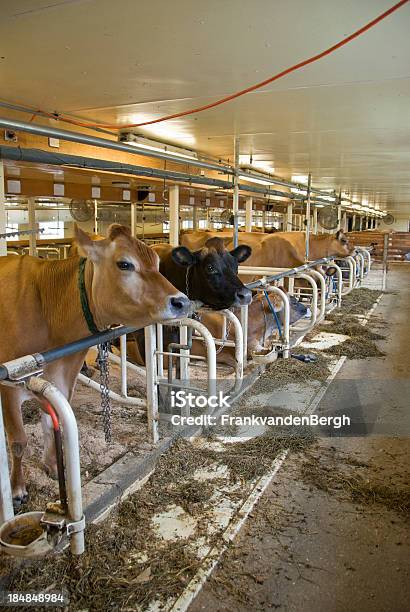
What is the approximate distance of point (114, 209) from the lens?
13.3 m

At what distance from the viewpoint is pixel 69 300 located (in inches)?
96.4

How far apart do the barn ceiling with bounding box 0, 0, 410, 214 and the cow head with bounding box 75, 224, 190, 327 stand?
869 mm

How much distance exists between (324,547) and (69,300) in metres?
1.75

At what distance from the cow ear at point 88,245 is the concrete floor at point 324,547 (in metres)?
1.53

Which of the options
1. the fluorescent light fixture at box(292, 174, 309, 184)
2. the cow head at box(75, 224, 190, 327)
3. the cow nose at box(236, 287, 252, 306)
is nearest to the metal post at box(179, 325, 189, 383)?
the cow nose at box(236, 287, 252, 306)

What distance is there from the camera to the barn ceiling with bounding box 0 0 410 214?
1.88 m

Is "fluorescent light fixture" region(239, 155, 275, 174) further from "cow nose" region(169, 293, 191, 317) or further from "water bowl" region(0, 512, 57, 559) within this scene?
"water bowl" region(0, 512, 57, 559)

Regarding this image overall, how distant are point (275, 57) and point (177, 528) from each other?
2.41 m

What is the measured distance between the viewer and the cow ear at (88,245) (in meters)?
2.23

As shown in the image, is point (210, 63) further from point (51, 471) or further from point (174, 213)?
point (174, 213)

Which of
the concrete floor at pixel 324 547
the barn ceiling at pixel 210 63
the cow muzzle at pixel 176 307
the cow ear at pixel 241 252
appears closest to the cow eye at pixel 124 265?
the cow muzzle at pixel 176 307

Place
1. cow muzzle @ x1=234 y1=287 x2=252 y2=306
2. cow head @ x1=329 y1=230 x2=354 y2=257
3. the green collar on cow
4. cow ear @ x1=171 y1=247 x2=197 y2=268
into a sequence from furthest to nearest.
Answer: cow head @ x1=329 y1=230 x2=354 y2=257
cow ear @ x1=171 y1=247 x2=197 y2=268
cow muzzle @ x1=234 y1=287 x2=252 y2=306
the green collar on cow

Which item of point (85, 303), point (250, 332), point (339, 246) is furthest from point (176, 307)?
point (339, 246)

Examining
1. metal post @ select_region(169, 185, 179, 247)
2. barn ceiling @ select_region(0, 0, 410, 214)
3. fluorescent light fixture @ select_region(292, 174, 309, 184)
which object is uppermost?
fluorescent light fixture @ select_region(292, 174, 309, 184)
